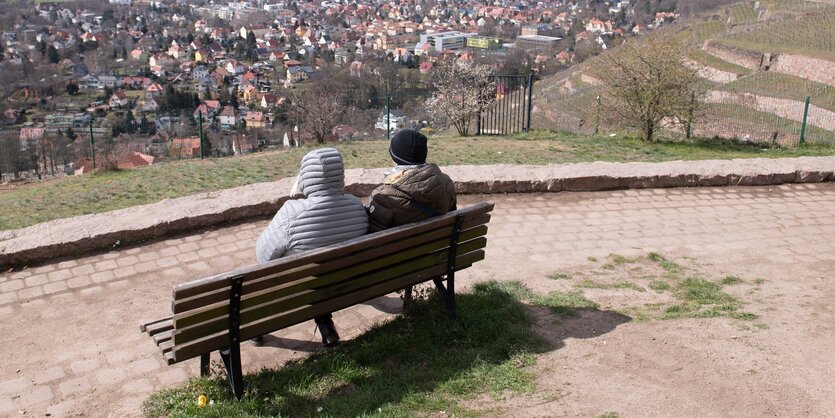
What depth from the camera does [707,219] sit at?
280 inches

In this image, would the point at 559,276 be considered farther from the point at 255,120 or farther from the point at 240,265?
the point at 255,120

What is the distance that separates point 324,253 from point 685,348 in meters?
1.96

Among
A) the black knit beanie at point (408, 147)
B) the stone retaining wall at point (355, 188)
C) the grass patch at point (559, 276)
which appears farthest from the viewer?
the stone retaining wall at point (355, 188)

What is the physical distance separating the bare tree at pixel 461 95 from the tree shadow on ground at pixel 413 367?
11732mm

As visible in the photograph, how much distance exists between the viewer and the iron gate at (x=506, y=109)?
1628 cm

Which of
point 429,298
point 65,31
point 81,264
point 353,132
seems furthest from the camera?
point 65,31

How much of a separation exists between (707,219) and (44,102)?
141ft

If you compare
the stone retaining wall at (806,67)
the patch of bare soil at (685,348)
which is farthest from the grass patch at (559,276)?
the stone retaining wall at (806,67)

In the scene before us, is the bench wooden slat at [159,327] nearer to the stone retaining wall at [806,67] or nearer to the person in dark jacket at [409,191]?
the person in dark jacket at [409,191]

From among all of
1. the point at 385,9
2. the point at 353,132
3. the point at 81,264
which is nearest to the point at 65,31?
the point at 385,9

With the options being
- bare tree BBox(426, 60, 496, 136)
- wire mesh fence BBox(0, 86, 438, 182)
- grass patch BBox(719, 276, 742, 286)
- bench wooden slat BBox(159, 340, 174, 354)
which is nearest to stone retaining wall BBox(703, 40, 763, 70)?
bare tree BBox(426, 60, 496, 136)

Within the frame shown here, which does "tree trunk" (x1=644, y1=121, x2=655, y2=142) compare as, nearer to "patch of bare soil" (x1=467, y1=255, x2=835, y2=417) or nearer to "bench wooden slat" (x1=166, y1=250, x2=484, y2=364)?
"patch of bare soil" (x1=467, y1=255, x2=835, y2=417)

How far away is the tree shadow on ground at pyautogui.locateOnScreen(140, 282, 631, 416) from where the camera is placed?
3529mm

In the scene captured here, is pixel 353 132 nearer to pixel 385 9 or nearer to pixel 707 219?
pixel 707 219
